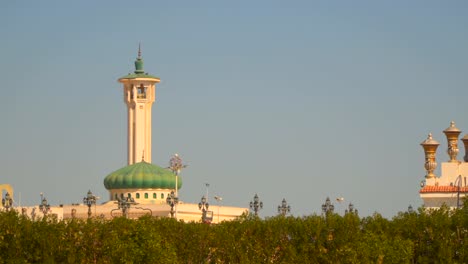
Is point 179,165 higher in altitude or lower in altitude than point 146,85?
lower

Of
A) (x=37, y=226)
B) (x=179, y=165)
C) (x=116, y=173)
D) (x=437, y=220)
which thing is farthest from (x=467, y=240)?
(x=116, y=173)

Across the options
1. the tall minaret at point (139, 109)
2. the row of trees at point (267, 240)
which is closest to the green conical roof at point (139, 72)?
the tall minaret at point (139, 109)

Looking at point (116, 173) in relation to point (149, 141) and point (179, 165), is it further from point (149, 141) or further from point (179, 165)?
point (179, 165)

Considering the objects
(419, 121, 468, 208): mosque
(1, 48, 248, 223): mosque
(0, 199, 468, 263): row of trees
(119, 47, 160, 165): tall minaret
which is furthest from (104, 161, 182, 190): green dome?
(0, 199, 468, 263): row of trees

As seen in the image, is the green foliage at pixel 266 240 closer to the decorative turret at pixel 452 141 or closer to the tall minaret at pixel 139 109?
the decorative turret at pixel 452 141

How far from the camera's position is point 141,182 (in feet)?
524

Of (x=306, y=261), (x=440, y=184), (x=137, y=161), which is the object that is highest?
(x=137, y=161)

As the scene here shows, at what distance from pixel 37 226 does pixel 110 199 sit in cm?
8718

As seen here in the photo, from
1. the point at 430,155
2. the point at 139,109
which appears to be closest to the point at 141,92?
the point at 139,109

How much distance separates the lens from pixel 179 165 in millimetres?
132750

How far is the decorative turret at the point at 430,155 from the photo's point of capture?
10875 centimetres

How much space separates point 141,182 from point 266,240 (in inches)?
3076

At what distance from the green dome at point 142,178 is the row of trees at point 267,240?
245 feet

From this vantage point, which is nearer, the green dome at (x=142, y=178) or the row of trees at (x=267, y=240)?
the row of trees at (x=267, y=240)
